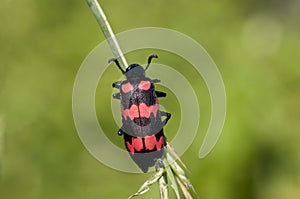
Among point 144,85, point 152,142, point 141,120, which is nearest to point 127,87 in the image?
point 144,85

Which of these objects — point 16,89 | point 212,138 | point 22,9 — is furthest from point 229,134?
point 22,9

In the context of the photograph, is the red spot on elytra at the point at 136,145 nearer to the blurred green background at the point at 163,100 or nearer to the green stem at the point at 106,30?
the green stem at the point at 106,30

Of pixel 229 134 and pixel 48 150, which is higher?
pixel 48 150

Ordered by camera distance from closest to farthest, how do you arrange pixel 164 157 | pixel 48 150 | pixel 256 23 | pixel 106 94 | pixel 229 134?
pixel 164 157, pixel 229 134, pixel 48 150, pixel 106 94, pixel 256 23

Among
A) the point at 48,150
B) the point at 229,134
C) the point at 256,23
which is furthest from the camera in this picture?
the point at 256,23

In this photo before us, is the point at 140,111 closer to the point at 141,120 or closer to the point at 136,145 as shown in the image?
the point at 141,120

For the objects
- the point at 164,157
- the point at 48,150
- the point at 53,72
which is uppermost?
the point at 53,72

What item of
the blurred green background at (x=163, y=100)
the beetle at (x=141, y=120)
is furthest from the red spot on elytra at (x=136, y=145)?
the blurred green background at (x=163, y=100)

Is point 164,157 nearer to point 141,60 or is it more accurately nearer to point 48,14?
point 141,60
